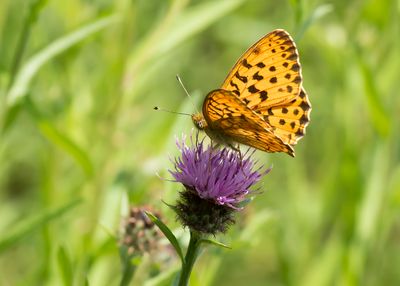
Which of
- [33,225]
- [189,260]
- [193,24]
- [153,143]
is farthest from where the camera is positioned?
[153,143]

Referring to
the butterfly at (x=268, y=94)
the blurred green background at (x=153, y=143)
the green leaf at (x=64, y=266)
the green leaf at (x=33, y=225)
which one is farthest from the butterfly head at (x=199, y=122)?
the green leaf at (x=64, y=266)

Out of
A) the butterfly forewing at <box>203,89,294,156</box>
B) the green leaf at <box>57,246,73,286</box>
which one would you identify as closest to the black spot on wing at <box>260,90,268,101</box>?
the butterfly forewing at <box>203,89,294,156</box>

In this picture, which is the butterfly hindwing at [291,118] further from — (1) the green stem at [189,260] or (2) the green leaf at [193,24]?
(2) the green leaf at [193,24]

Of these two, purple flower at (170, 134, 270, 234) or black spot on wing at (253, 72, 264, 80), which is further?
black spot on wing at (253, 72, 264, 80)

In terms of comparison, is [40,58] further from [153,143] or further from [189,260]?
[189,260]

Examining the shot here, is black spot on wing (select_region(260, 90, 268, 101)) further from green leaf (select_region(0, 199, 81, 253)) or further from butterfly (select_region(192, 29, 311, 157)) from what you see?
green leaf (select_region(0, 199, 81, 253))

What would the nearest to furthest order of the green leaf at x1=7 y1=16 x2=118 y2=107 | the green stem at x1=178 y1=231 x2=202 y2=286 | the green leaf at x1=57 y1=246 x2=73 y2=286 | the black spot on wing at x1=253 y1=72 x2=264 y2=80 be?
1. the green stem at x1=178 y1=231 x2=202 y2=286
2. the green leaf at x1=57 y1=246 x2=73 y2=286
3. the black spot on wing at x1=253 y1=72 x2=264 y2=80
4. the green leaf at x1=7 y1=16 x2=118 y2=107

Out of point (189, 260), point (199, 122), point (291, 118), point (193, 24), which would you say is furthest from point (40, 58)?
point (189, 260)
